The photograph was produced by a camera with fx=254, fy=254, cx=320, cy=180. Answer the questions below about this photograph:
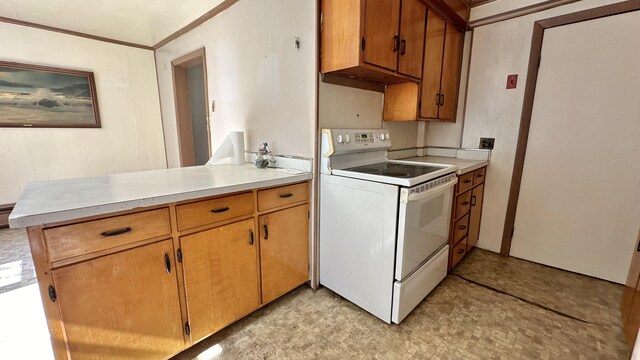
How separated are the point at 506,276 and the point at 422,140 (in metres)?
1.49

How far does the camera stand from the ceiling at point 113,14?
236 cm

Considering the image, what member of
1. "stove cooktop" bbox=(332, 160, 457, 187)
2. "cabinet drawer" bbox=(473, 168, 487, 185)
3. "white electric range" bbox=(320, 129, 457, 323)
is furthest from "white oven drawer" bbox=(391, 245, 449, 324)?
"cabinet drawer" bbox=(473, 168, 487, 185)

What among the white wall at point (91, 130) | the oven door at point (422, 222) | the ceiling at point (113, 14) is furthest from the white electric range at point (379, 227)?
the white wall at point (91, 130)

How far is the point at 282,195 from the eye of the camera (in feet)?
5.39

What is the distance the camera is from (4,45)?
279cm

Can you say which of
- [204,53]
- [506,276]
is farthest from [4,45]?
[506,276]

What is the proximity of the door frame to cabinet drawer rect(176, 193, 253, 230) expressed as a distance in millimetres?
2392

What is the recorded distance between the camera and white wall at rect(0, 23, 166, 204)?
2926 mm

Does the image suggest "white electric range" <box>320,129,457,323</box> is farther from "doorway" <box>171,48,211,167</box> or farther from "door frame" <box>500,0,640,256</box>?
"doorway" <box>171,48,211,167</box>

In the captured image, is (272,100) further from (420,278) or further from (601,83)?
(601,83)

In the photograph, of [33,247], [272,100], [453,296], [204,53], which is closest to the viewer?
[33,247]

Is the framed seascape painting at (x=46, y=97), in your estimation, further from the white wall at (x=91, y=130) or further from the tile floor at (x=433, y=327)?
the tile floor at (x=433, y=327)

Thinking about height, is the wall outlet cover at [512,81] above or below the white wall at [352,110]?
above

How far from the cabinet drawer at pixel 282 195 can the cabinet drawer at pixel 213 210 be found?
0.28 feet
